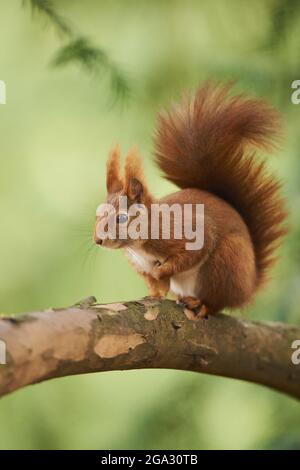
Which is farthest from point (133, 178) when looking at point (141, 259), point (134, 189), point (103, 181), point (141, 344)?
point (103, 181)

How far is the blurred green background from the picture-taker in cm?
173

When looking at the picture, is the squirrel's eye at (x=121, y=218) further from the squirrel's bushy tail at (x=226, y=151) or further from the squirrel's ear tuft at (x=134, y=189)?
the squirrel's bushy tail at (x=226, y=151)

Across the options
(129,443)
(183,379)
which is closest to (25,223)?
(183,379)

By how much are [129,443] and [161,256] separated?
50cm

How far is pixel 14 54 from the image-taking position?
2.67m

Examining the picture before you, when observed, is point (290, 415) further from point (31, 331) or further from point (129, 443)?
point (31, 331)

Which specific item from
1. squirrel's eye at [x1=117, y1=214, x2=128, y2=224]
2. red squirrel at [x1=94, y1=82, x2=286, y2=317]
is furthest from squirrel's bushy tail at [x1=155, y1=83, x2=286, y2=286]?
squirrel's eye at [x1=117, y1=214, x2=128, y2=224]

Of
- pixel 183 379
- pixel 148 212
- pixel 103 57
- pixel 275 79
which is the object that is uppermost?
pixel 275 79

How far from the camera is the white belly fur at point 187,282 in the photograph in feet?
4.57

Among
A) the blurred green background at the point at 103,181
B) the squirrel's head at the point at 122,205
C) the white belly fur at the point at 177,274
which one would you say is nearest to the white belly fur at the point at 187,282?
the white belly fur at the point at 177,274

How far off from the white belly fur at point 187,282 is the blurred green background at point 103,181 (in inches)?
12.2

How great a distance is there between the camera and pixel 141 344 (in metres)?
1.11

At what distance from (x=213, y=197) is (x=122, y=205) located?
0.25 meters

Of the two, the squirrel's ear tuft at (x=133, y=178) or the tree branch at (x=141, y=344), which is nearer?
the tree branch at (x=141, y=344)
